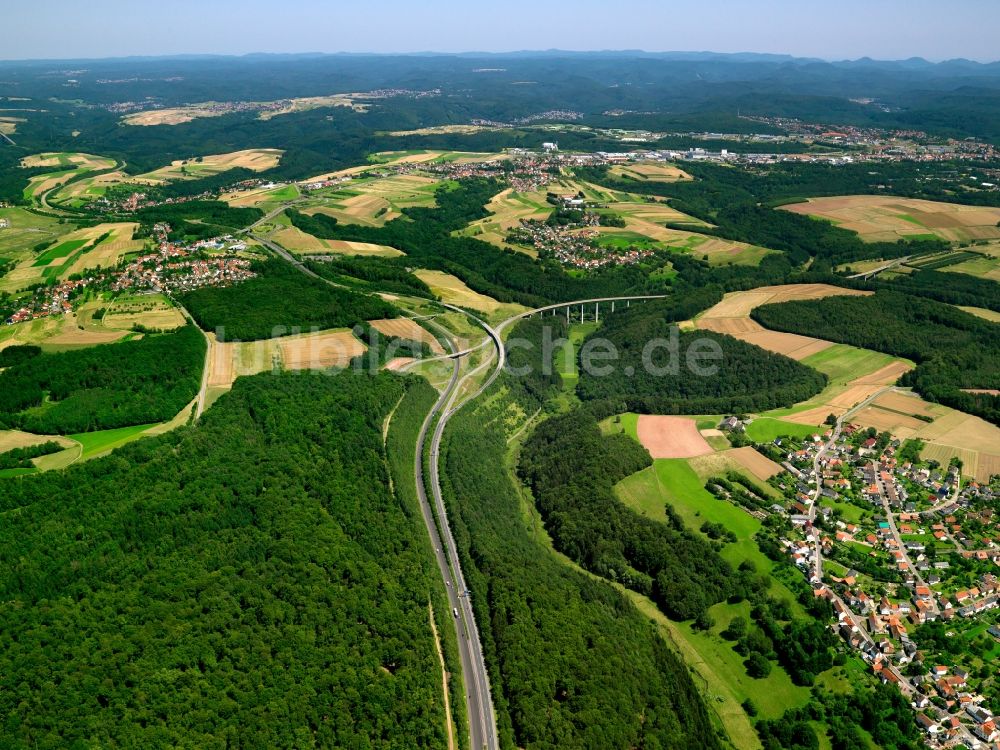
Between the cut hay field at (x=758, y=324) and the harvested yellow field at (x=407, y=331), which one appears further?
the cut hay field at (x=758, y=324)

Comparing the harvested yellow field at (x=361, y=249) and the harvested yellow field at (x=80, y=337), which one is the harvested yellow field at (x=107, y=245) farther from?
the harvested yellow field at (x=361, y=249)

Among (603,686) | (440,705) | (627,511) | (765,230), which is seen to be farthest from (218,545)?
(765,230)

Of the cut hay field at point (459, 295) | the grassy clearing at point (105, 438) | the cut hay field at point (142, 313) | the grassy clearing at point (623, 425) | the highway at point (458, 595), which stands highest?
the cut hay field at point (142, 313)

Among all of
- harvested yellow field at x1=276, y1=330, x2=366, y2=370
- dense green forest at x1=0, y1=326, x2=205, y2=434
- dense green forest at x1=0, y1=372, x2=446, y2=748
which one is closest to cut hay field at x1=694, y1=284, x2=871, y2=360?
harvested yellow field at x1=276, y1=330, x2=366, y2=370

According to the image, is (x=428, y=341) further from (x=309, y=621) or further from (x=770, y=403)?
(x=309, y=621)

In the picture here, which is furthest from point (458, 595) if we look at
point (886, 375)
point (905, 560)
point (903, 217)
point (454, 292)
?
point (903, 217)

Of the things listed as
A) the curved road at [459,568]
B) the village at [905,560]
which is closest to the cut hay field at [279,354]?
the curved road at [459,568]

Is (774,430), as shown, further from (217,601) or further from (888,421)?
(217,601)
